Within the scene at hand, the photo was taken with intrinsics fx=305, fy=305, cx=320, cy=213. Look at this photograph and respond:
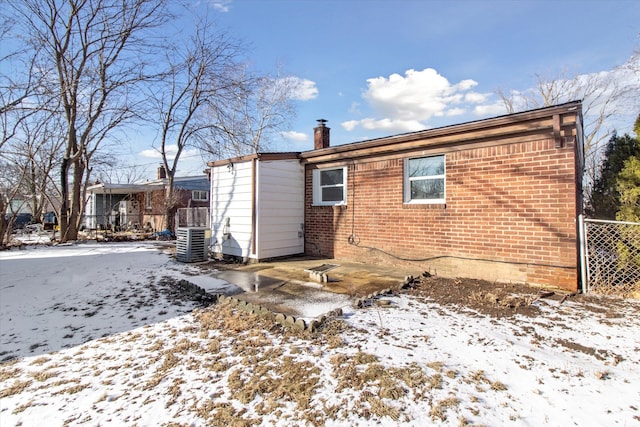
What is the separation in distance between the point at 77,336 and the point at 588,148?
25623 millimetres

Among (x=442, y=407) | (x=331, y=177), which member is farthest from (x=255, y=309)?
(x=331, y=177)

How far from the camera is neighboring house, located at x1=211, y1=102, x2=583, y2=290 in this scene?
192 inches

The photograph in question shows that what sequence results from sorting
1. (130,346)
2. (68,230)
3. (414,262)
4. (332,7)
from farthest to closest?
1. (68,230)
2. (332,7)
3. (414,262)
4. (130,346)

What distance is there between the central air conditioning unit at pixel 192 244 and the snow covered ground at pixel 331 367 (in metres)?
3.75

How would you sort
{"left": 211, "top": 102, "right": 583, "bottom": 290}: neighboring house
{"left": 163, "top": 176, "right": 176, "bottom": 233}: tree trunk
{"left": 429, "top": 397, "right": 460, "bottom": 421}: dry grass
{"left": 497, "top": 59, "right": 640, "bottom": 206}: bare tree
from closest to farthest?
{"left": 429, "top": 397, "right": 460, "bottom": 421}: dry grass → {"left": 211, "top": 102, "right": 583, "bottom": 290}: neighboring house → {"left": 163, "top": 176, "right": 176, "bottom": 233}: tree trunk → {"left": 497, "top": 59, "right": 640, "bottom": 206}: bare tree

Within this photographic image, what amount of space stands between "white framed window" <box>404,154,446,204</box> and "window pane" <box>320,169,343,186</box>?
77.7 inches

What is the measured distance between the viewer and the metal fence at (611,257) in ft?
15.3

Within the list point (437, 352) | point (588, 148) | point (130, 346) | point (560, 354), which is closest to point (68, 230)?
point (130, 346)

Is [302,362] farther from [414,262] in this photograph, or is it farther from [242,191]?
[242,191]

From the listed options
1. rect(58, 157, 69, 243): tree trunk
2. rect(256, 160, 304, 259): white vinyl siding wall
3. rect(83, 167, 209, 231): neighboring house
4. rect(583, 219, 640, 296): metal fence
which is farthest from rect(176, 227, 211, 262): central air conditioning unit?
rect(83, 167, 209, 231): neighboring house

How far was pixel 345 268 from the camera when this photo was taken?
684 centimetres

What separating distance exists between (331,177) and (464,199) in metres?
3.60

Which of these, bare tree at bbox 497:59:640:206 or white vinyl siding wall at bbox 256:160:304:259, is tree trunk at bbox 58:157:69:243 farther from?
bare tree at bbox 497:59:640:206

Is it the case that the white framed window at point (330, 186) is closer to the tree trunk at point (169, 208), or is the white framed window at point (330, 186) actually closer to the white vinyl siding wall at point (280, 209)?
the white vinyl siding wall at point (280, 209)
